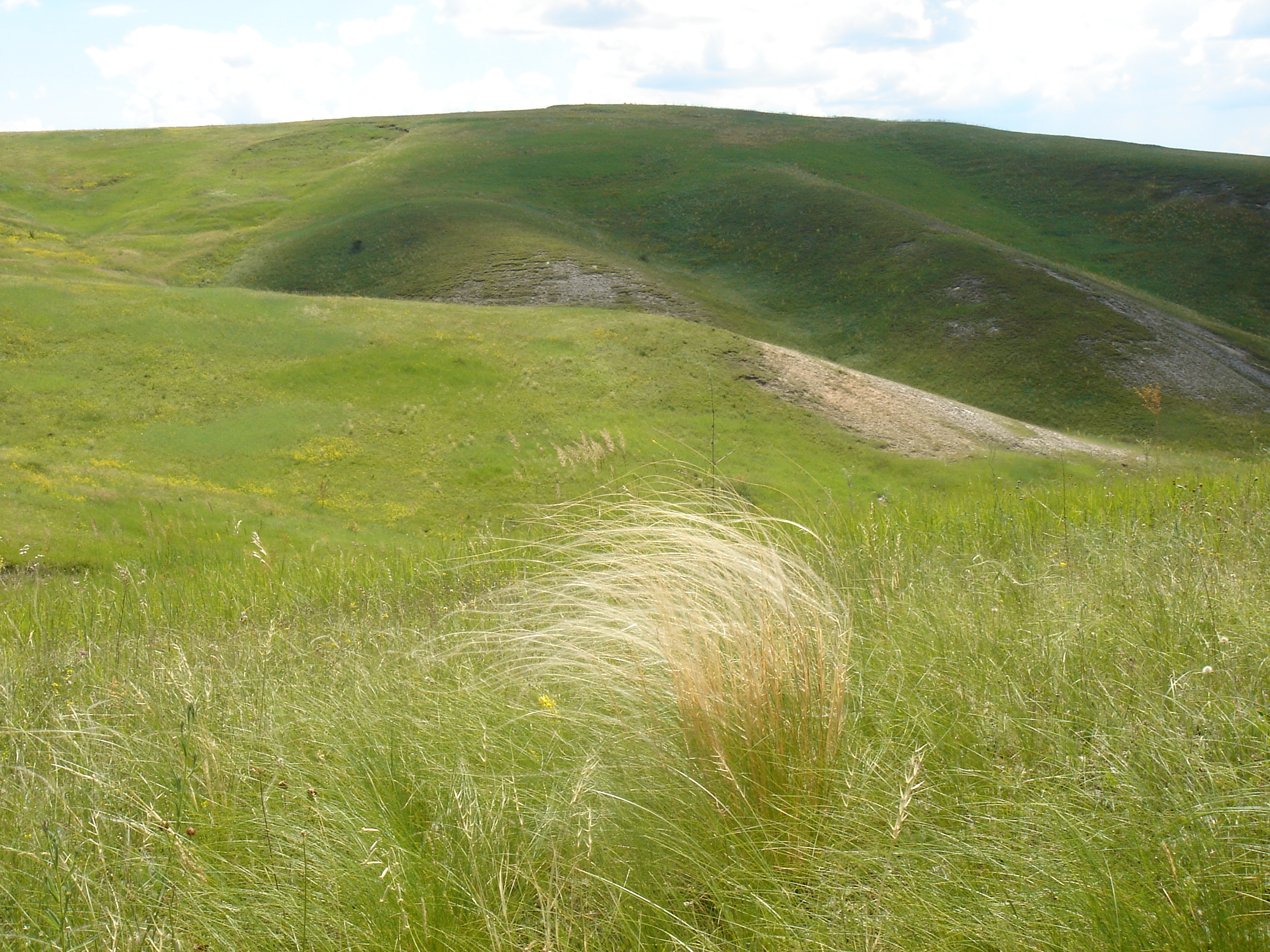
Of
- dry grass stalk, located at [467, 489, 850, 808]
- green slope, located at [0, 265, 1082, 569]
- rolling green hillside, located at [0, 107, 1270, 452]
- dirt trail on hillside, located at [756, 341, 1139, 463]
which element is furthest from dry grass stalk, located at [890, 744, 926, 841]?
rolling green hillside, located at [0, 107, 1270, 452]

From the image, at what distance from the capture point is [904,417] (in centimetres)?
3219

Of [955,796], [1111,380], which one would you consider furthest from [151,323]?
[1111,380]

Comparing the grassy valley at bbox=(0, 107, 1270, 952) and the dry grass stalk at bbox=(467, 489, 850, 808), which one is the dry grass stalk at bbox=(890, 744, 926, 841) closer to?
the grassy valley at bbox=(0, 107, 1270, 952)

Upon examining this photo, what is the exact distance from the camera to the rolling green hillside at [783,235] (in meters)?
43.3

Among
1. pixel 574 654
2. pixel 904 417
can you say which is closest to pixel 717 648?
pixel 574 654

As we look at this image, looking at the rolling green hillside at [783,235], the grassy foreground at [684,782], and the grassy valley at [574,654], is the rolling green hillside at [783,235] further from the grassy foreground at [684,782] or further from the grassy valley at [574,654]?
the grassy foreground at [684,782]

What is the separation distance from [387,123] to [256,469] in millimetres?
83762

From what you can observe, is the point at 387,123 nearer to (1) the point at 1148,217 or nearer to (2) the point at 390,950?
(1) the point at 1148,217

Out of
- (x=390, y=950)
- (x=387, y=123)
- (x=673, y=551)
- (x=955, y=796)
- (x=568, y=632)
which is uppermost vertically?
(x=387, y=123)

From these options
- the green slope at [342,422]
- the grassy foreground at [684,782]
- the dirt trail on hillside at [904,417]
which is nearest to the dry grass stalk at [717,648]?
the grassy foreground at [684,782]

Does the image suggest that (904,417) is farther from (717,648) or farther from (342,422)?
(717,648)

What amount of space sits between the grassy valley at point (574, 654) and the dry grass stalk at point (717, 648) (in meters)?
0.03

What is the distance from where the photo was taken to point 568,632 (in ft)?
14.9

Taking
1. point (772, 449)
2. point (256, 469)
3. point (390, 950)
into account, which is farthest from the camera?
point (772, 449)
